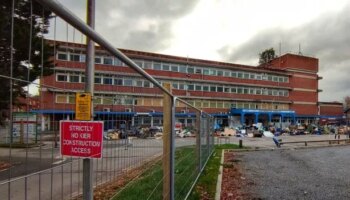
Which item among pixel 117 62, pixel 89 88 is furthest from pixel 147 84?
pixel 89 88

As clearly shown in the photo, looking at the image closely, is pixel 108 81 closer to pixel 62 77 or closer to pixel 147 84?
pixel 62 77

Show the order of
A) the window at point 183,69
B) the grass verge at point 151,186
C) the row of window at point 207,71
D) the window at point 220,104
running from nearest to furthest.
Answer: the grass verge at point 151,186 → the row of window at point 207,71 → the window at point 183,69 → the window at point 220,104

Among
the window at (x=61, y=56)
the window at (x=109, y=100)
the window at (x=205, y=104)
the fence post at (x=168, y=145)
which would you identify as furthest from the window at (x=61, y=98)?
the window at (x=205, y=104)

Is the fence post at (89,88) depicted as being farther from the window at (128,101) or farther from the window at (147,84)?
the window at (147,84)

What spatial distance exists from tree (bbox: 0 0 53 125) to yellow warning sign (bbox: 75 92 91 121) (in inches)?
24.4

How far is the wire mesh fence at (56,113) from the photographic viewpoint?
5.59 feet

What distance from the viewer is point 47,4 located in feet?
6.15

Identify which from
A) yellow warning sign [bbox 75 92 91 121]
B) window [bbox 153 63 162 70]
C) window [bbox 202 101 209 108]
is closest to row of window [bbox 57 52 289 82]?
window [bbox 153 63 162 70]

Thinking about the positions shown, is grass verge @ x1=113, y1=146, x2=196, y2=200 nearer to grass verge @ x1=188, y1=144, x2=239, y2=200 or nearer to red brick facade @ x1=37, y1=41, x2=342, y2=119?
grass verge @ x1=188, y1=144, x2=239, y2=200

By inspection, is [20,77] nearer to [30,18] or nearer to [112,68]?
[30,18]

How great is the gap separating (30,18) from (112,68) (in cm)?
129

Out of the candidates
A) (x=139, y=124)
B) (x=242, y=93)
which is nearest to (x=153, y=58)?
(x=242, y=93)

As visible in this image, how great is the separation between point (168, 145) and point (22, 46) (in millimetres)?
3938

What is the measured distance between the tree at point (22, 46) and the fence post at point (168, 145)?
346cm
